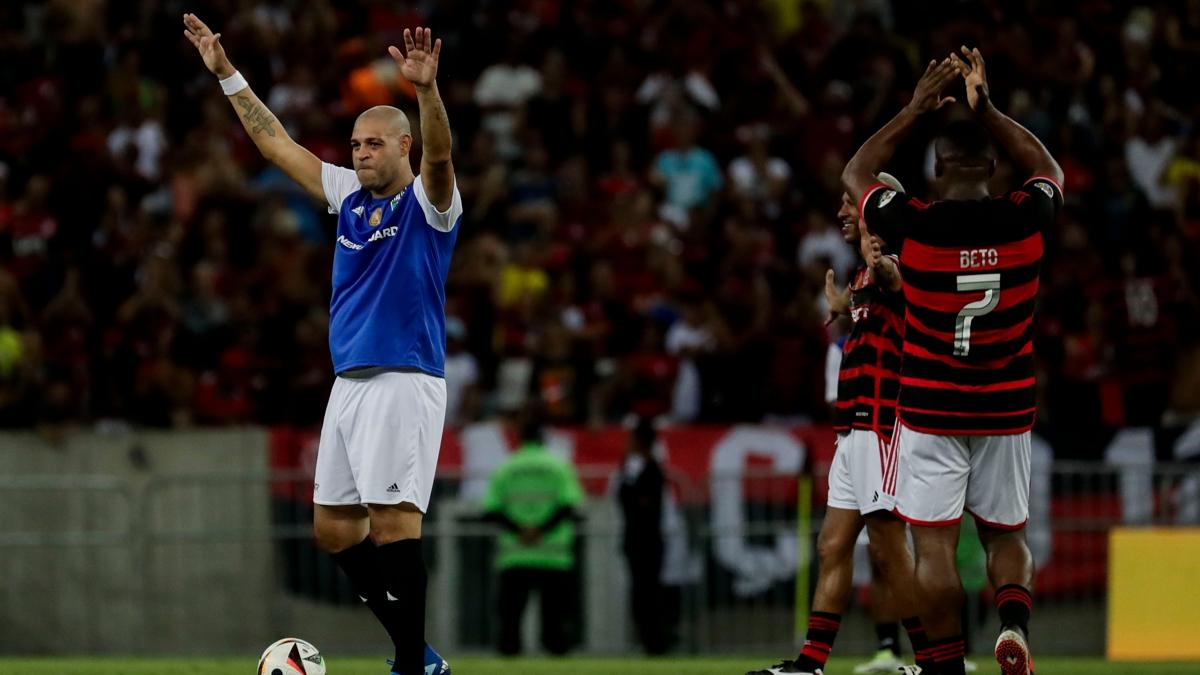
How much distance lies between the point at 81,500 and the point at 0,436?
101cm

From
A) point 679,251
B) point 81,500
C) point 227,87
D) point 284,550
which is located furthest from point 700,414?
point 227,87

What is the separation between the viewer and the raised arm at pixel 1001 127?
955cm

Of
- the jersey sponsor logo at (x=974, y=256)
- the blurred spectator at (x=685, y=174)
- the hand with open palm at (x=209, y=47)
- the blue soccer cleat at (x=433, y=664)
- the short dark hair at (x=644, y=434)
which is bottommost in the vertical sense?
the blue soccer cleat at (x=433, y=664)

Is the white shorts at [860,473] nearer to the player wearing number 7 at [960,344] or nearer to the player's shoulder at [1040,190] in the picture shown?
the player wearing number 7 at [960,344]

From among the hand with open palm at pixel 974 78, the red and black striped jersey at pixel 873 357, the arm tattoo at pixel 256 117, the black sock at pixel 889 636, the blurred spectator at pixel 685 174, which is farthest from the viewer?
the blurred spectator at pixel 685 174

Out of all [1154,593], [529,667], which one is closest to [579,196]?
[1154,593]

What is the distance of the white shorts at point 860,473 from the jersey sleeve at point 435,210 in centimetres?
264

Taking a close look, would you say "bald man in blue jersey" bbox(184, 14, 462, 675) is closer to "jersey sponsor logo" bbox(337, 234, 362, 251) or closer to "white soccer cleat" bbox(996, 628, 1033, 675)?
"jersey sponsor logo" bbox(337, 234, 362, 251)

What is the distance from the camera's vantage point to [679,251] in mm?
20781

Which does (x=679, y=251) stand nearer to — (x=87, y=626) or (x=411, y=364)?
(x=87, y=626)

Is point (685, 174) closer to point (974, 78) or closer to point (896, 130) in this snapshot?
point (896, 130)

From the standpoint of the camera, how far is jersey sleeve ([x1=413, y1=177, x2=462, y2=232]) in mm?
9484

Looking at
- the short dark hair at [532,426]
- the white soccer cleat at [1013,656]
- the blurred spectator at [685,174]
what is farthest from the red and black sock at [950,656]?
the blurred spectator at [685,174]

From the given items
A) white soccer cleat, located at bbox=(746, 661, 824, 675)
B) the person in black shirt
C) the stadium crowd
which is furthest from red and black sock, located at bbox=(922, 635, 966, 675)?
the stadium crowd
